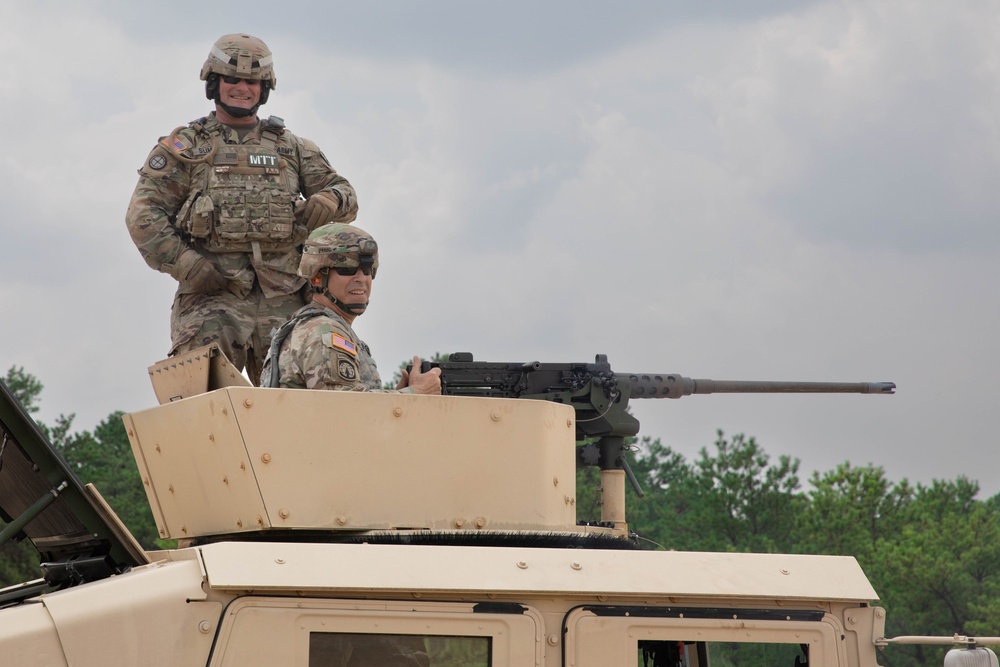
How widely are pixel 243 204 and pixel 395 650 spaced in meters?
3.73

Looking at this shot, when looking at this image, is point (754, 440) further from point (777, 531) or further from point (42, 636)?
point (42, 636)

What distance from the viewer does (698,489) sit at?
33.6 metres

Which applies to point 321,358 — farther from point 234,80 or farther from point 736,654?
point 234,80

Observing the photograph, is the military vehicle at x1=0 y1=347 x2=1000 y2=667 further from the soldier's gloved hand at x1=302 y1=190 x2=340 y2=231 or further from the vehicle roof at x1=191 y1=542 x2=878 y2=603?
the soldier's gloved hand at x1=302 y1=190 x2=340 y2=231

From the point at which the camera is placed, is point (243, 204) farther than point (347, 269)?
Yes

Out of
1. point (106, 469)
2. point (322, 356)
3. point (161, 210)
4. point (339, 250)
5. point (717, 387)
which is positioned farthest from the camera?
point (106, 469)

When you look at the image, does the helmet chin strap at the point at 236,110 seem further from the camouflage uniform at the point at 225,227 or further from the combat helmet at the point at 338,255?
the combat helmet at the point at 338,255

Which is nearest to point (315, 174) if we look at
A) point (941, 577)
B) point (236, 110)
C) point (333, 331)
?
point (236, 110)

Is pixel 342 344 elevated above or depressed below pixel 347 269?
below

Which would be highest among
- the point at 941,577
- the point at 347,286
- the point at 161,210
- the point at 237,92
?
the point at 941,577

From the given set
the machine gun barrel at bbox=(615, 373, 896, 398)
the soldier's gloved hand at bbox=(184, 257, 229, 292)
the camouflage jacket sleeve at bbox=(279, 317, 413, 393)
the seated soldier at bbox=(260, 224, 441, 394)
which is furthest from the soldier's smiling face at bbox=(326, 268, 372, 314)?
the machine gun barrel at bbox=(615, 373, 896, 398)

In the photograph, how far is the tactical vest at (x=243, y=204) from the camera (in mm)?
7934

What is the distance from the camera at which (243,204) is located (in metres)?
7.96

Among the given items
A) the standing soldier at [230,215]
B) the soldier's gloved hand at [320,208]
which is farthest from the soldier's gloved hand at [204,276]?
the soldier's gloved hand at [320,208]
